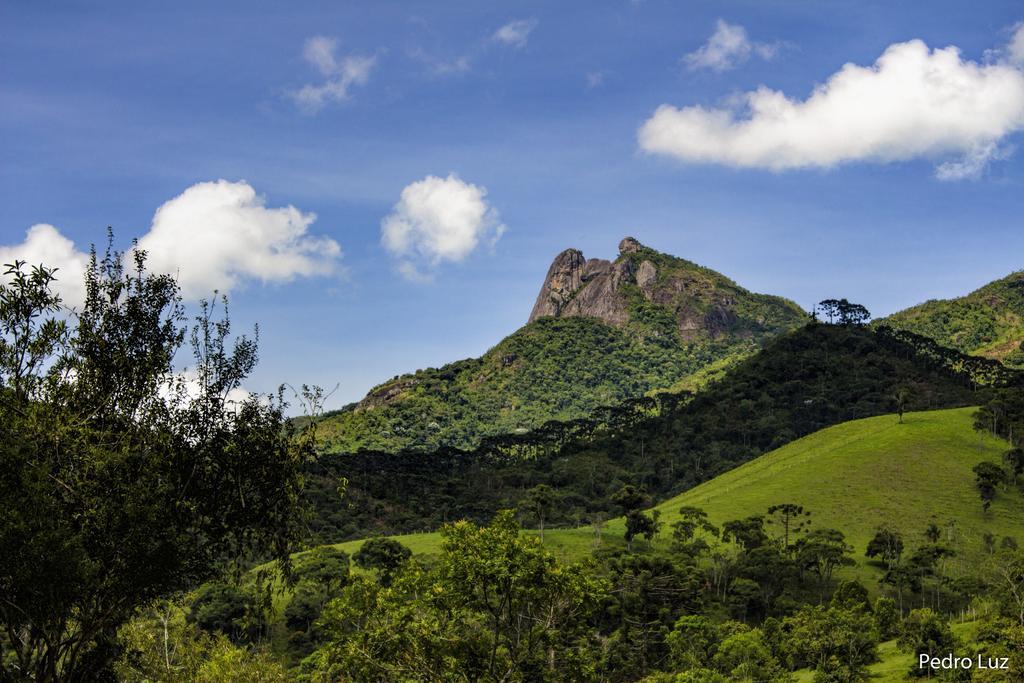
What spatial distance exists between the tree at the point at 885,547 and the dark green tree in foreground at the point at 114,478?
11518 centimetres

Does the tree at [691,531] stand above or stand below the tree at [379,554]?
A: below

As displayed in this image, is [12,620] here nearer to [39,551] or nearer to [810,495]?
[39,551]

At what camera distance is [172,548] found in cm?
1628

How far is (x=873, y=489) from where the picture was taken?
14250 centimetres

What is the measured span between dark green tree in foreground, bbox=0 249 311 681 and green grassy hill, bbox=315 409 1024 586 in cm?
9673

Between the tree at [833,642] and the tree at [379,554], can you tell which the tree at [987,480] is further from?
the tree at [379,554]

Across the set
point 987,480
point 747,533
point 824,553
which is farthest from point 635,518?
point 987,480

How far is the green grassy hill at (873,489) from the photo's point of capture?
126m

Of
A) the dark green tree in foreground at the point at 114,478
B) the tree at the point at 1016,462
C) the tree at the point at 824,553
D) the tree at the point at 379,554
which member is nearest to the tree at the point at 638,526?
the tree at the point at 824,553

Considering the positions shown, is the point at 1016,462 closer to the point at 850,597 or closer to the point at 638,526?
the point at 850,597

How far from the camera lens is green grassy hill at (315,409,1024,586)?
126312mm

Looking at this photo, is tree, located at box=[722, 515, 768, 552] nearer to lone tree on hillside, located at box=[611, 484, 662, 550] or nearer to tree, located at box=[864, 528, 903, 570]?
lone tree on hillside, located at box=[611, 484, 662, 550]

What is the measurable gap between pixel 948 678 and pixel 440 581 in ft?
155

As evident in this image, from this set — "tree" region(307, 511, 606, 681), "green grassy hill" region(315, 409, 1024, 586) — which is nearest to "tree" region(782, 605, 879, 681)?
"green grassy hill" region(315, 409, 1024, 586)
